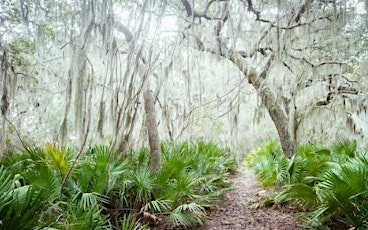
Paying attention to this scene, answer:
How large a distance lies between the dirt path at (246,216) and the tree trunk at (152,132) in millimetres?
1484

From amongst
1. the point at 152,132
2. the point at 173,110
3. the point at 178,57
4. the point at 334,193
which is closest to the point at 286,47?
the point at 178,57

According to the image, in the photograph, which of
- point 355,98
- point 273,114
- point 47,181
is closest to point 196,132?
point 273,114

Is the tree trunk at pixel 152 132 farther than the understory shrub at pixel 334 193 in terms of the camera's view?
Yes

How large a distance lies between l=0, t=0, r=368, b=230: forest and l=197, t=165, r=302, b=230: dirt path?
34mm

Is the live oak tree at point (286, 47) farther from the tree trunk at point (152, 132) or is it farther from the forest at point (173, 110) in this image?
the tree trunk at point (152, 132)

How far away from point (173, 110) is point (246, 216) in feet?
17.9

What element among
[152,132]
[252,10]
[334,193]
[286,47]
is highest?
[252,10]

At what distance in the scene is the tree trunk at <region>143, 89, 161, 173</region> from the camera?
684 cm

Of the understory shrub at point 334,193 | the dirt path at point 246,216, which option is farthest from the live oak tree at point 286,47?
the dirt path at point 246,216

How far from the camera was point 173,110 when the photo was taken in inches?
424

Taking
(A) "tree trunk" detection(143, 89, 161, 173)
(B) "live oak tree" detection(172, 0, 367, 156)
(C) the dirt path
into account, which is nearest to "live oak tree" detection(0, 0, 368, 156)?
(B) "live oak tree" detection(172, 0, 367, 156)

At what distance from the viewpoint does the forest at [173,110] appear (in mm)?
4281

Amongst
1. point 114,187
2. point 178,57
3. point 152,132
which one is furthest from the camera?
point 152,132

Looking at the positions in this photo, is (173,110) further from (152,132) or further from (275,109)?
(152,132)
